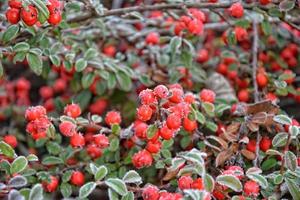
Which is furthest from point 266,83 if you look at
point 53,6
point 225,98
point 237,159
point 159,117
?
point 53,6

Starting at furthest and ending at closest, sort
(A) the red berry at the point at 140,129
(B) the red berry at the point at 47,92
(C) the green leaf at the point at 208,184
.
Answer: (B) the red berry at the point at 47,92
(A) the red berry at the point at 140,129
(C) the green leaf at the point at 208,184

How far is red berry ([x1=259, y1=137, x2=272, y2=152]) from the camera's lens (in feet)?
6.14

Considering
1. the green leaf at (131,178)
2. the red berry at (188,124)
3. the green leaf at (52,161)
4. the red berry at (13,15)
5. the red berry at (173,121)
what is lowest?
the green leaf at (52,161)

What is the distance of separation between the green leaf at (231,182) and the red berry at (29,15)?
0.78m

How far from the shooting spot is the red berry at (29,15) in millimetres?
1677

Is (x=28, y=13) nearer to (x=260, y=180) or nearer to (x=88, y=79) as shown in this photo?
(x=88, y=79)

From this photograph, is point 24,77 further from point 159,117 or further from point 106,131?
point 159,117

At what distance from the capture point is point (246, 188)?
1.55m

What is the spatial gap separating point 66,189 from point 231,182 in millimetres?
636

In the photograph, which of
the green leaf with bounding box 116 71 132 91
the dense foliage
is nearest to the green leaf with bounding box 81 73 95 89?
the dense foliage

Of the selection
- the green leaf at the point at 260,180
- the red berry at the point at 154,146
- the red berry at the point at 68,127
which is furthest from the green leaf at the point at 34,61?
the green leaf at the point at 260,180

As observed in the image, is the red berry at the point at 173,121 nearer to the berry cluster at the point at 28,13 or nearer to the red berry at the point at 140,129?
the red berry at the point at 140,129

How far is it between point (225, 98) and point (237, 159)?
0.57 metres

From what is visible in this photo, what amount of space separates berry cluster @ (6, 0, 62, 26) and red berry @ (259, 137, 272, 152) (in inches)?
33.1
